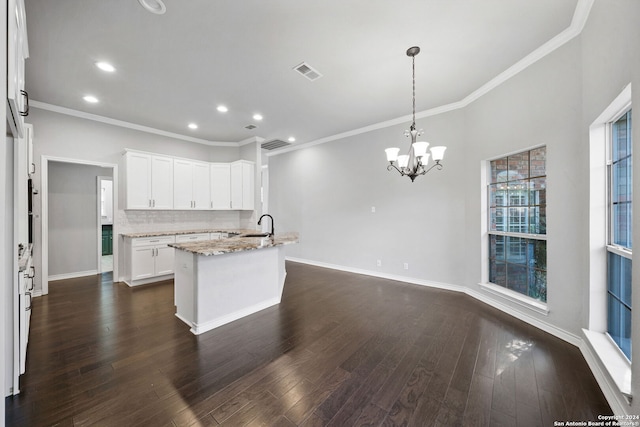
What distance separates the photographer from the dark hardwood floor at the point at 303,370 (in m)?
1.65

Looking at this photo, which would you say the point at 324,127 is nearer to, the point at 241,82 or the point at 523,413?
the point at 241,82

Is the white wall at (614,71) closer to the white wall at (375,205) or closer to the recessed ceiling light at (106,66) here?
the white wall at (375,205)

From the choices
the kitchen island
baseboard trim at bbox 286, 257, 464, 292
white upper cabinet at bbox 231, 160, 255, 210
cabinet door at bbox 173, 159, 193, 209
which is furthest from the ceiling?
baseboard trim at bbox 286, 257, 464, 292

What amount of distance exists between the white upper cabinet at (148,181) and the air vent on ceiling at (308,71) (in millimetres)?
3488

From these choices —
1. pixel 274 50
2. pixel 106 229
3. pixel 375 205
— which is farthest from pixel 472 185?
pixel 106 229

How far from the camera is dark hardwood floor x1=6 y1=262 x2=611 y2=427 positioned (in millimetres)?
1646

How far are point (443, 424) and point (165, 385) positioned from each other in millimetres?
1993

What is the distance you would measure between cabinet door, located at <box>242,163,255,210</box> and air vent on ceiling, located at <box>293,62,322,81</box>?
3.03 metres

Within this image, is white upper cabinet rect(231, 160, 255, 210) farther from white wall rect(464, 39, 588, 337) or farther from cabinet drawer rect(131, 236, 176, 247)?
white wall rect(464, 39, 588, 337)

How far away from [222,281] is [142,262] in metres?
2.51

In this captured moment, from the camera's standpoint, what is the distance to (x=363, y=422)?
1.58 meters

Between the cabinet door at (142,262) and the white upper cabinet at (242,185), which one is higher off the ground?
the white upper cabinet at (242,185)

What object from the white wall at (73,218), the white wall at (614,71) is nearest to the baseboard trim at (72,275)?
the white wall at (73,218)

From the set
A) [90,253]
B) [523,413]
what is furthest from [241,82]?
[90,253]
